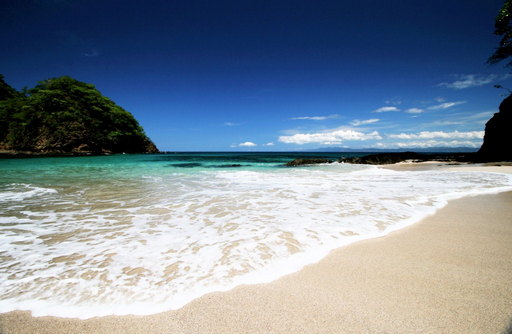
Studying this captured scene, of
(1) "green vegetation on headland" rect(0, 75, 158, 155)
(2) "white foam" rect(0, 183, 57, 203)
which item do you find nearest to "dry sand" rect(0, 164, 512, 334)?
(2) "white foam" rect(0, 183, 57, 203)

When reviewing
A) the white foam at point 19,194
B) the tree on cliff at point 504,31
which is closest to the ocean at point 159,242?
the white foam at point 19,194

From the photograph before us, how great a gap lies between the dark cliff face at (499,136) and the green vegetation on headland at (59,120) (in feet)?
216

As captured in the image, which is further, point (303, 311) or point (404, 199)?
point (404, 199)

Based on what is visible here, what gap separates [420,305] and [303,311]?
1.03 meters

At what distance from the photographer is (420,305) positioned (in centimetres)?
180

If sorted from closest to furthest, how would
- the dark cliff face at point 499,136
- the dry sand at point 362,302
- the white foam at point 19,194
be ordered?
the dry sand at point 362,302
the white foam at point 19,194
the dark cliff face at point 499,136

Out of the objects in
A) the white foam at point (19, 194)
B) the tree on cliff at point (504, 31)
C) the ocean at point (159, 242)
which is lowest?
the ocean at point (159, 242)

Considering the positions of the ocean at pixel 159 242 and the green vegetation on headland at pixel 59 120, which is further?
the green vegetation on headland at pixel 59 120

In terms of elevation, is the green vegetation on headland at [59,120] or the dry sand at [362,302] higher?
the green vegetation on headland at [59,120]

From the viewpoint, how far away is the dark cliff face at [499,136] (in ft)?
68.4

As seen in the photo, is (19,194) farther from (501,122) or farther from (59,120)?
(59,120)

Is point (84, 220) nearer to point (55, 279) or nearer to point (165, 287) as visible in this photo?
point (55, 279)

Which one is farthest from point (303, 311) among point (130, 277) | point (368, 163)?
point (368, 163)

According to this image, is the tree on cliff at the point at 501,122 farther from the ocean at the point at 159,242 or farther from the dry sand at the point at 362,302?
the dry sand at the point at 362,302
